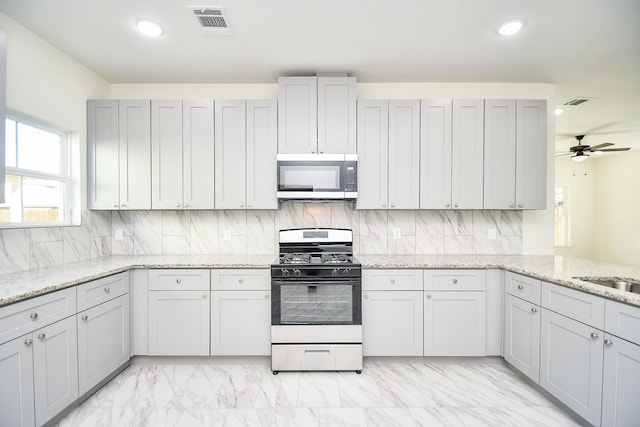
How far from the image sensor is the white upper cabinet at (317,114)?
2.74m

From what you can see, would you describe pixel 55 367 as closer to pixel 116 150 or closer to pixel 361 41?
pixel 116 150

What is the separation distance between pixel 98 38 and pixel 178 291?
213cm

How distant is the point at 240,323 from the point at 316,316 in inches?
26.7

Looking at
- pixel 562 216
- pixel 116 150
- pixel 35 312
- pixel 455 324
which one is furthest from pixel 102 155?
pixel 562 216

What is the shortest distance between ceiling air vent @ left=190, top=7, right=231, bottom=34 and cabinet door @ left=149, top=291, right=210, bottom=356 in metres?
2.09

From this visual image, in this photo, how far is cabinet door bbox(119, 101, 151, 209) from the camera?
9.17ft

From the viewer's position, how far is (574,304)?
72.1 inches

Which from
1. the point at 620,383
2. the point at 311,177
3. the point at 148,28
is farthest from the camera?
the point at 311,177

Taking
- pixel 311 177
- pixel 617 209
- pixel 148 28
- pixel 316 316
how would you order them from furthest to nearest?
pixel 617 209 < pixel 311 177 < pixel 316 316 < pixel 148 28

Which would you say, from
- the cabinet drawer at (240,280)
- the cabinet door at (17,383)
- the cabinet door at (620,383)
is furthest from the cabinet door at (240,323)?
the cabinet door at (620,383)

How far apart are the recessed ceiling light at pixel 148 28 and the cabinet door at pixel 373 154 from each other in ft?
5.67

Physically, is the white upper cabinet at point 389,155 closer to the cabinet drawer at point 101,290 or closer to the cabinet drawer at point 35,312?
the cabinet drawer at point 101,290

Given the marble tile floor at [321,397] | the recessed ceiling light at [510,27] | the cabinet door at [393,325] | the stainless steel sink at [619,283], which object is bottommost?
the marble tile floor at [321,397]

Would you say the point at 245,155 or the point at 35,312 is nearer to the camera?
the point at 35,312
